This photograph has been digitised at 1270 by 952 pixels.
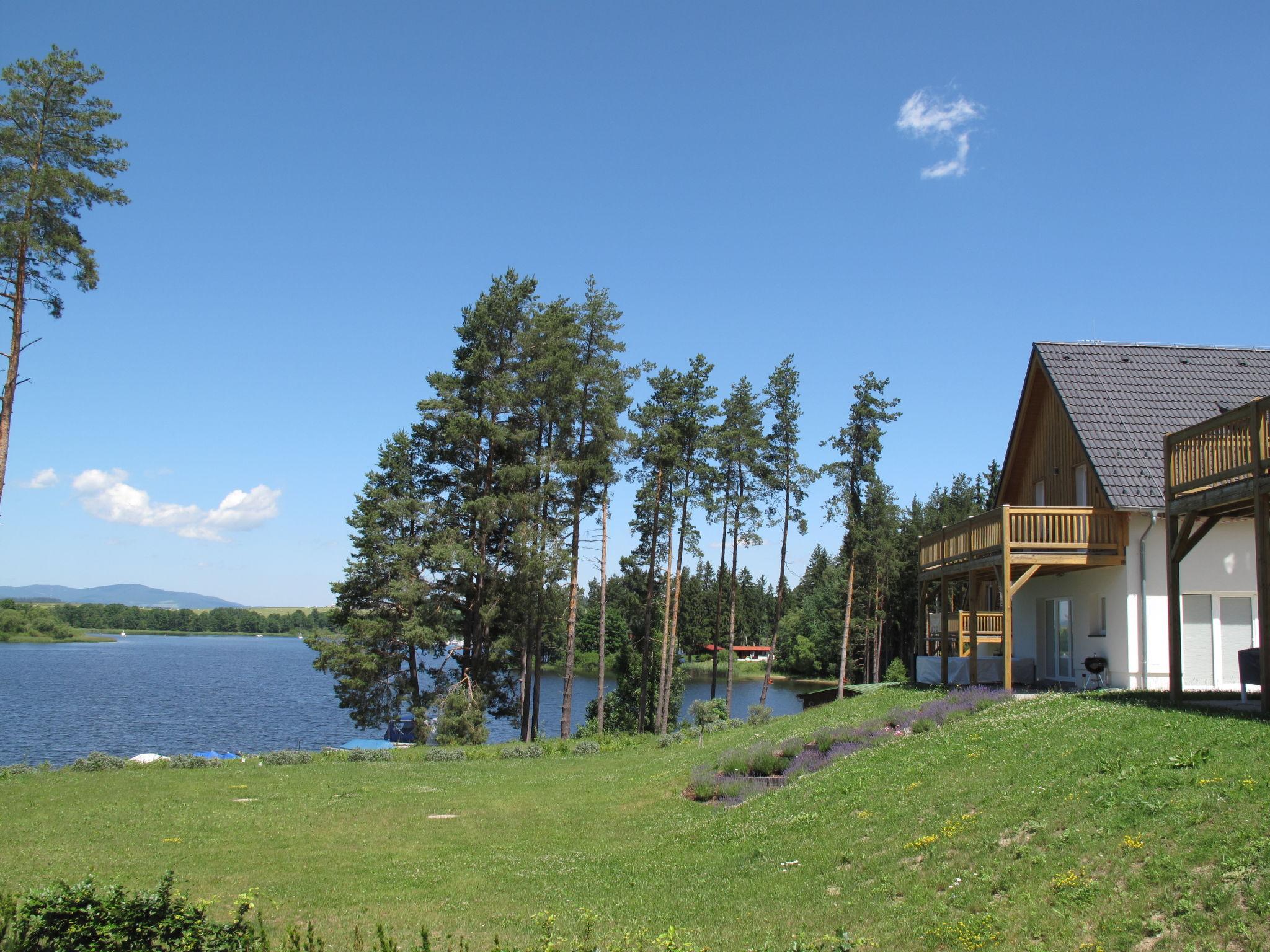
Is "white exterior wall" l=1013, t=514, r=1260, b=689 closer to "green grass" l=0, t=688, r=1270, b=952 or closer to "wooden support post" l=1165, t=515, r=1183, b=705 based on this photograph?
"green grass" l=0, t=688, r=1270, b=952

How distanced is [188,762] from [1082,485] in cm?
2170

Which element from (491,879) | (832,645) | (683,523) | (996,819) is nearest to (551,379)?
A: (683,523)

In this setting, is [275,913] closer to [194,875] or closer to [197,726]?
[194,875]

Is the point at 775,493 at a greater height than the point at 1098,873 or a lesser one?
greater

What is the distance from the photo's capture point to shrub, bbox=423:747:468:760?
23.5m

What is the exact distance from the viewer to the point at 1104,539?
1930cm

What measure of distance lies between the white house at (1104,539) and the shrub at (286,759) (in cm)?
1617

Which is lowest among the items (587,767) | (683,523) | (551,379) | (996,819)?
(587,767)

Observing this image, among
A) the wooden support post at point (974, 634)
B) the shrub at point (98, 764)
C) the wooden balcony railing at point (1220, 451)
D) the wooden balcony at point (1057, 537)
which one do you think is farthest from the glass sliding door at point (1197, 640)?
the shrub at point (98, 764)

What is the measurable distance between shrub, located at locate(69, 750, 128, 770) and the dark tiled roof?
2221cm

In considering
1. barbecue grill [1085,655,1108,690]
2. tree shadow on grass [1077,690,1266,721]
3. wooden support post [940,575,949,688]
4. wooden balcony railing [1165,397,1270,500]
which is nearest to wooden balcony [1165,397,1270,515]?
wooden balcony railing [1165,397,1270,500]

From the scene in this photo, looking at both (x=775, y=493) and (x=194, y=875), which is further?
(x=775, y=493)

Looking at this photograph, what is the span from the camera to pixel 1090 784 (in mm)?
8938

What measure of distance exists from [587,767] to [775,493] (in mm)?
19267
